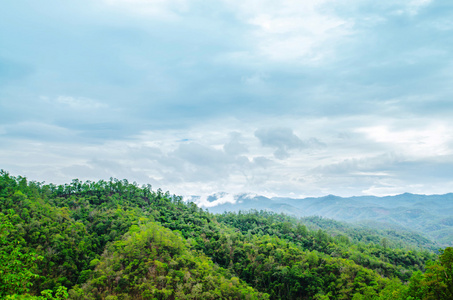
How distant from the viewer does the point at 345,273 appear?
6394 cm

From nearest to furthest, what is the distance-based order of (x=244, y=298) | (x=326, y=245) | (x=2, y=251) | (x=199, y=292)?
(x=2, y=251) < (x=199, y=292) < (x=244, y=298) < (x=326, y=245)

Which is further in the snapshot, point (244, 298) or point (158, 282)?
point (244, 298)

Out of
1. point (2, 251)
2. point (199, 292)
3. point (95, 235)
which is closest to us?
point (2, 251)

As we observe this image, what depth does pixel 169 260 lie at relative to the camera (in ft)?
176

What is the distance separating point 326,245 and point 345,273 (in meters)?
31.3

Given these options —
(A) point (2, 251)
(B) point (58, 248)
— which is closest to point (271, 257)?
(B) point (58, 248)

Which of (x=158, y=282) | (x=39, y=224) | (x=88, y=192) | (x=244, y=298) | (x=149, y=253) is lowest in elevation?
(x=244, y=298)

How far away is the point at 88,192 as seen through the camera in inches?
3925

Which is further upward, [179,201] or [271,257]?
[179,201]

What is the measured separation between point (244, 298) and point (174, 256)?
1722 cm

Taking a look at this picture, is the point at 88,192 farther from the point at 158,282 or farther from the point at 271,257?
the point at 271,257

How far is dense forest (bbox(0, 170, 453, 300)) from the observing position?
46.6 m

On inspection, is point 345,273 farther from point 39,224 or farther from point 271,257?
point 39,224

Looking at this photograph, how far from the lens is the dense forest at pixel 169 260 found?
46.6m
